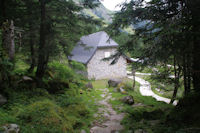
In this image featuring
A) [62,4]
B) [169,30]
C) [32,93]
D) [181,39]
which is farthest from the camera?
[62,4]

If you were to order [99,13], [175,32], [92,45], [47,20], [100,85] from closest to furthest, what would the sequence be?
1. [175,32]
2. [47,20]
3. [100,85]
4. [92,45]
5. [99,13]

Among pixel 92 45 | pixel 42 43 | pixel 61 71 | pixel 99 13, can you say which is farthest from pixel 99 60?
pixel 99 13

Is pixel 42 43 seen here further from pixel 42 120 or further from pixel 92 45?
pixel 92 45

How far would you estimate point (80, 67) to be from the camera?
41.3 ft

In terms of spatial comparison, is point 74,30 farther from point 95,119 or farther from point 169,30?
point 169,30

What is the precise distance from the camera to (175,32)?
11.5ft

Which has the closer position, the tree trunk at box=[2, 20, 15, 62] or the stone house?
the tree trunk at box=[2, 20, 15, 62]

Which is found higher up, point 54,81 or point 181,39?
point 181,39

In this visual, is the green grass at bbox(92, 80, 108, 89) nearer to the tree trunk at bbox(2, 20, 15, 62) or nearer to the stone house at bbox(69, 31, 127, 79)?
the stone house at bbox(69, 31, 127, 79)

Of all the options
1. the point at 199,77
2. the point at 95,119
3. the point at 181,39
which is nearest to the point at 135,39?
the point at 181,39

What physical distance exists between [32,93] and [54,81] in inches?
92.7

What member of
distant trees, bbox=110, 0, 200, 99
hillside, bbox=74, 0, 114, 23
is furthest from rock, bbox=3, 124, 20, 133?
hillside, bbox=74, 0, 114, 23

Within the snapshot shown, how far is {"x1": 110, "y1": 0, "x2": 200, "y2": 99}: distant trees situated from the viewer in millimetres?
3695

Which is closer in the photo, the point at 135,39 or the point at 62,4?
the point at 135,39
